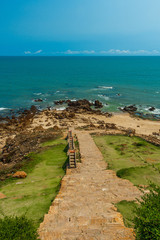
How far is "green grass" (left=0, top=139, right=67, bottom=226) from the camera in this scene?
13039 millimetres

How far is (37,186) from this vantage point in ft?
54.9

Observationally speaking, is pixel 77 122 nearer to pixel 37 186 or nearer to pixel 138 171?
pixel 138 171

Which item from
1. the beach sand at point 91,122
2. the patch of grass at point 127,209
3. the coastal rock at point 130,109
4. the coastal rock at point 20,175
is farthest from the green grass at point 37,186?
the coastal rock at point 130,109

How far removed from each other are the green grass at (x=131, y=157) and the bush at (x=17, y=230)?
9224mm

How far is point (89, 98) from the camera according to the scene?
67.3 meters

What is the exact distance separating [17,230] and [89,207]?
491 centimetres

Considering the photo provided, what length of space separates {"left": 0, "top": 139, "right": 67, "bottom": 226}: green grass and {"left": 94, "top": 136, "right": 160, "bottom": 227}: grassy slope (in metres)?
5.31

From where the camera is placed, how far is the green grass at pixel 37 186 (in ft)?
42.8

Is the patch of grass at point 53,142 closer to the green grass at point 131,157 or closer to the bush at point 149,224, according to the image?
the green grass at point 131,157

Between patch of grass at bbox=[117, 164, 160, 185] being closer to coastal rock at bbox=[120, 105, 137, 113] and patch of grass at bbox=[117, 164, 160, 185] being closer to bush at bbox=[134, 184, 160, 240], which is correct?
bush at bbox=[134, 184, 160, 240]

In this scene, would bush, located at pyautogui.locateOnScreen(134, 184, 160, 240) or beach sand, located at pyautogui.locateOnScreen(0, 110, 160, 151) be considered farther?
beach sand, located at pyautogui.locateOnScreen(0, 110, 160, 151)

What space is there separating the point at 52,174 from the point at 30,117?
99.0ft

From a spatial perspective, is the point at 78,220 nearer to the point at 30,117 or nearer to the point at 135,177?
the point at 135,177

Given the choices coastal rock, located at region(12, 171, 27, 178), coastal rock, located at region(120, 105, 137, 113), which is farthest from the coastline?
coastal rock, located at region(12, 171, 27, 178)
